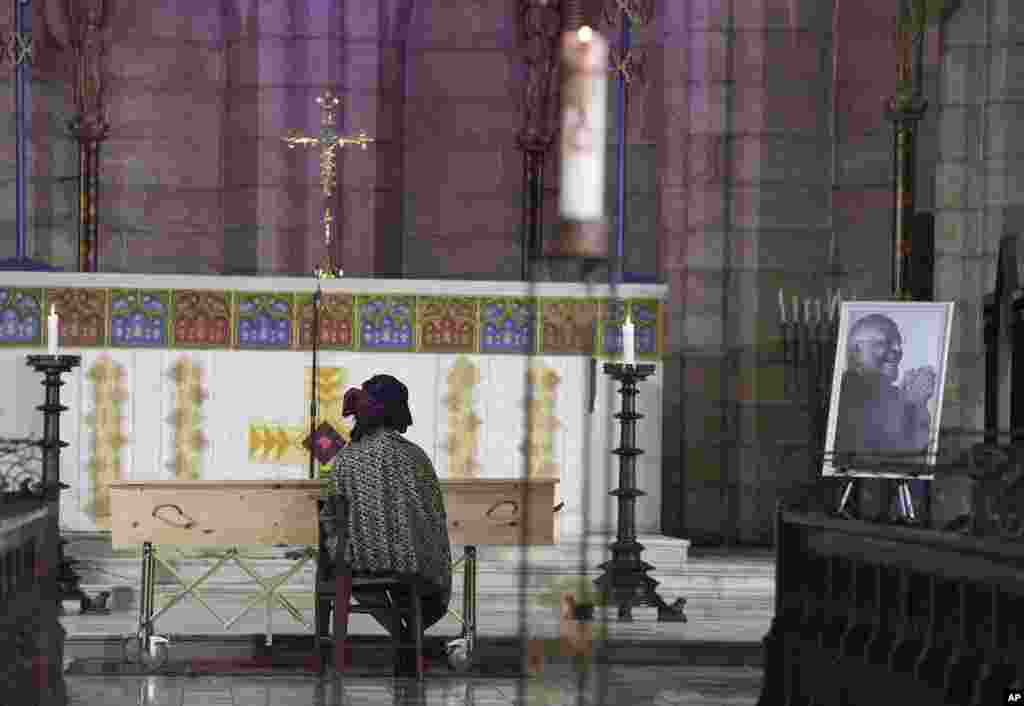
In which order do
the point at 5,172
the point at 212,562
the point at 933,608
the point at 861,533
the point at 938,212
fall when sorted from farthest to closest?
the point at 5,172 → the point at 938,212 → the point at 212,562 → the point at 861,533 → the point at 933,608

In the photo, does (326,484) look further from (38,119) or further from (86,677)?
(38,119)

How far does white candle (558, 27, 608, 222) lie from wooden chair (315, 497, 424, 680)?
5.74 meters

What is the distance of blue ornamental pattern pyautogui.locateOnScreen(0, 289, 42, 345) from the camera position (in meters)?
13.0

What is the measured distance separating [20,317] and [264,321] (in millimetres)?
1485

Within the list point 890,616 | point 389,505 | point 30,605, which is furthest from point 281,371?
point 890,616

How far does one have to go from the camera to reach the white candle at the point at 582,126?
12.1 ft

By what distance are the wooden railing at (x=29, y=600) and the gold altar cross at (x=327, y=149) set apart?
4.87 metres

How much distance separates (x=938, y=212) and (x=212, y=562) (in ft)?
18.8

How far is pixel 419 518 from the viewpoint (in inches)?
376

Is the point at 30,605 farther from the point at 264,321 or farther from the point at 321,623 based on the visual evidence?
the point at 264,321

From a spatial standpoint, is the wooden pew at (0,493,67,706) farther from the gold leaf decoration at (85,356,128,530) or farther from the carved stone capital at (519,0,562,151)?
the carved stone capital at (519,0,562,151)

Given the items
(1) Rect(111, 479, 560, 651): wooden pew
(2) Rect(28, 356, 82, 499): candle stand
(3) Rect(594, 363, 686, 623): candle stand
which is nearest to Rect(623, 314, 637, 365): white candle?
(3) Rect(594, 363, 686, 623): candle stand

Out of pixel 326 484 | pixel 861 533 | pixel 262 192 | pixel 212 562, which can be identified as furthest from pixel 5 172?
pixel 861 533

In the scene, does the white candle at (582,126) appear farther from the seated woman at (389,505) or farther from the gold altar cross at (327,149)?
the gold altar cross at (327,149)
